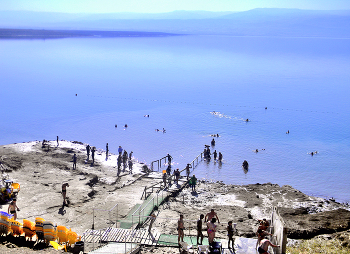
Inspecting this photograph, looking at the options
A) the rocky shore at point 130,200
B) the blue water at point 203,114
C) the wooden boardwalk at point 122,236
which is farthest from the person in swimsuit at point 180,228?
the blue water at point 203,114

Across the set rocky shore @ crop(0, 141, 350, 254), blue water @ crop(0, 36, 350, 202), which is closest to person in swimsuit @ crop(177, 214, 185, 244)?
rocky shore @ crop(0, 141, 350, 254)

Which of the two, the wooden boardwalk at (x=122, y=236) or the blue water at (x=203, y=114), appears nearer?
the wooden boardwalk at (x=122, y=236)

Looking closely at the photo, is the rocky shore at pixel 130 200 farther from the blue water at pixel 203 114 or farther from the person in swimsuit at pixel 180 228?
the blue water at pixel 203 114

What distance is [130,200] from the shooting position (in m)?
22.4

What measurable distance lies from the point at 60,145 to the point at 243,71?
2861 inches

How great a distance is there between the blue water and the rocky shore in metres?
6.00

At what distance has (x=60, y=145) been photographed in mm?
35219

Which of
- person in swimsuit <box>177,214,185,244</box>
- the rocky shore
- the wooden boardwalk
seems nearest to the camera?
person in swimsuit <box>177,214,185,244</box>

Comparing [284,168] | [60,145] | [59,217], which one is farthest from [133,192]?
[284,168]

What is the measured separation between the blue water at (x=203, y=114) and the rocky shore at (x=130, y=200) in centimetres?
600

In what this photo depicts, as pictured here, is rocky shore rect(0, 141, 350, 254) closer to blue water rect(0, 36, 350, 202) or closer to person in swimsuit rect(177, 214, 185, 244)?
person in swimsuit rect(177, 214, 185, 244)

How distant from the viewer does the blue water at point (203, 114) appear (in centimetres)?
3545

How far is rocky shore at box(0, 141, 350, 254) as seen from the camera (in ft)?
60.6

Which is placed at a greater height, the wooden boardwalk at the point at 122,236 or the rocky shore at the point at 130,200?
the wooden boardwalk at the point at 122,236
